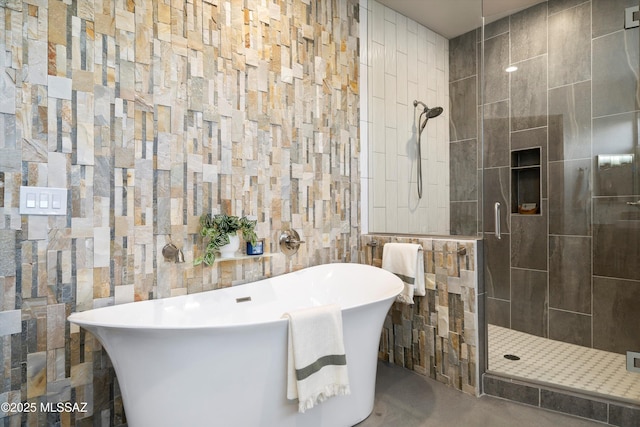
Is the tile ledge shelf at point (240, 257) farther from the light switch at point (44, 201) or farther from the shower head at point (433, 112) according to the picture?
the shower head at point (433, 112)

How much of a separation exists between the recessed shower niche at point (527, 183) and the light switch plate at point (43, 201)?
2.54 metres

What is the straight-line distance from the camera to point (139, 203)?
5.79 feet

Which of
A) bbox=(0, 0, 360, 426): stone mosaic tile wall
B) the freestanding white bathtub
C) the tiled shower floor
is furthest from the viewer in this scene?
the tiled shower floor

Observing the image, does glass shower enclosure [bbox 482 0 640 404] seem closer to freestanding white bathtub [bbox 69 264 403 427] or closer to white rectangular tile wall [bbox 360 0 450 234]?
white rectangular tile wall [bbox 360 0 450 234]

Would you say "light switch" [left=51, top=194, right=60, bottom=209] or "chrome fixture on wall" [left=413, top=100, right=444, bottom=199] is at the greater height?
"chrome fixture on wall" [left=413, top=100, right=444, bottom=199]

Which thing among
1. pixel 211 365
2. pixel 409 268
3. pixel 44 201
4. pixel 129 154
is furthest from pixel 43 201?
pixel 409 268

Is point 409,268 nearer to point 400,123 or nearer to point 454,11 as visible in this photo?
point 400,123

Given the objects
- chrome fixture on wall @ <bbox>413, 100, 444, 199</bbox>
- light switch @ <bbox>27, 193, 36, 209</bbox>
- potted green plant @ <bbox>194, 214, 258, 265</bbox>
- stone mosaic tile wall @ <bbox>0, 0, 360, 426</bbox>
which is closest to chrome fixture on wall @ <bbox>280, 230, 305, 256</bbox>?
stone mosaic tile wall @ <bbox>0, 0, 360, 426</bbox>

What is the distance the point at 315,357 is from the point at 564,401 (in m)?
1.46

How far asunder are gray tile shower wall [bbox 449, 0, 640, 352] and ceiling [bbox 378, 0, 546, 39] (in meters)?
0.06

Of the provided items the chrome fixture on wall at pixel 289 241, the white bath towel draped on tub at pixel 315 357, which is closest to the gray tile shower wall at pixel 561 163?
the chrome fixture on wall at pixel 289 241

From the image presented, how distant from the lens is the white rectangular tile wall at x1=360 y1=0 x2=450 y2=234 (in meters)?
2.56

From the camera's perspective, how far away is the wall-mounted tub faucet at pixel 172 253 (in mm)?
1827

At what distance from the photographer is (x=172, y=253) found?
1.84 metres
